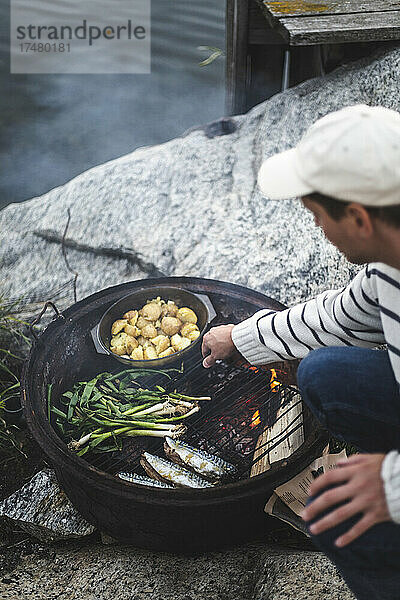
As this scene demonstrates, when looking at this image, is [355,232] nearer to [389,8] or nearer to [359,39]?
[359,39]

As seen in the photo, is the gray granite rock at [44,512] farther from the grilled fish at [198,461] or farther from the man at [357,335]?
the man at [357,335]

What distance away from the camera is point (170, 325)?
3.12 metres

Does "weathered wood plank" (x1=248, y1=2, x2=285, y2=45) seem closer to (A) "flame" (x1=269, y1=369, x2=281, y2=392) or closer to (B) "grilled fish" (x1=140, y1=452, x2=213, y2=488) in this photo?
(A) "flame" (x1=269, y1=369, x2=281, y2=392)

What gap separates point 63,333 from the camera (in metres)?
3.03

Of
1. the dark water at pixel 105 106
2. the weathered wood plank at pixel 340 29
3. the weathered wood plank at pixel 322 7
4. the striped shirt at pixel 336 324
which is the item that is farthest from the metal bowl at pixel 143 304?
the dark water at pixel 105 106

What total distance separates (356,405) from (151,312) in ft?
4.76

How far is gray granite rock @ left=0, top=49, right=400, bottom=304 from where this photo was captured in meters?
3.51

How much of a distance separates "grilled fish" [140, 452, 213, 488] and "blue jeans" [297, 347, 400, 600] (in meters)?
0.71

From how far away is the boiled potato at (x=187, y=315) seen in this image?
3176mm

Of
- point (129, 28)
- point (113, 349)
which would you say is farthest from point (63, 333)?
point (129, 28)

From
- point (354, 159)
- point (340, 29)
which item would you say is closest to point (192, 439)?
point (354, 159)

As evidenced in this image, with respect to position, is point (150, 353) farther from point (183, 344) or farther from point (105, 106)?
point (105, 106)

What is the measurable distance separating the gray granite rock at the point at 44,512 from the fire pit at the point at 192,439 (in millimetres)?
176

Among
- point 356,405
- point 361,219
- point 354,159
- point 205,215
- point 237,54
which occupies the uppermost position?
point 354,159
